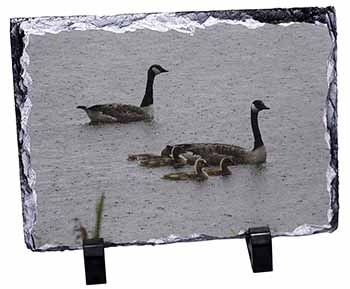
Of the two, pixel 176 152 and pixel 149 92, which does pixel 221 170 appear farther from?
pixel 149 92

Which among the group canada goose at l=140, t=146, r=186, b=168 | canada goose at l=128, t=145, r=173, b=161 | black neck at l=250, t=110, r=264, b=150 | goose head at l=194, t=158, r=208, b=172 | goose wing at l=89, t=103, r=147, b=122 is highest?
goose wing at l=89, t=103, r=147, b=122

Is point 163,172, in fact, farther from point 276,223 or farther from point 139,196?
point 276,223

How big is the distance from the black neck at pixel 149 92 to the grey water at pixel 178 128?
0.4 inches

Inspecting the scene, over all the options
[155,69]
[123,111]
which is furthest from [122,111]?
[155,69]

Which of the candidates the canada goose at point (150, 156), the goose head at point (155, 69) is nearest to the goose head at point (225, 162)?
the canada goose at point (150, 156)

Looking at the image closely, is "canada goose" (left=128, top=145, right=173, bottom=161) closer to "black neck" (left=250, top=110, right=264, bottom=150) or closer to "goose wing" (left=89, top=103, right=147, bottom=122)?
"goose wing" (left=89, top=103, right=147, bottom=122)

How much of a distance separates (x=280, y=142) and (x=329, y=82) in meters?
0.16

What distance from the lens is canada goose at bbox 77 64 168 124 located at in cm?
226

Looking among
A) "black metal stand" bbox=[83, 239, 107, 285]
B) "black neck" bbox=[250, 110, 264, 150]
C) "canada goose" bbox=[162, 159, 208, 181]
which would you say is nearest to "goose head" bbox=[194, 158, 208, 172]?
"canada goose" bbox=[162, 159, 208, 181]

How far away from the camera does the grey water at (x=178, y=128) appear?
7.37ft

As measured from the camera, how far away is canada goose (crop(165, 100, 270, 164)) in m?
2.30

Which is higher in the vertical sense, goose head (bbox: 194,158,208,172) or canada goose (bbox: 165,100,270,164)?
canada goose (bbox: 165,100,270,164)

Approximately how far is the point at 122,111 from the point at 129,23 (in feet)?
0.60

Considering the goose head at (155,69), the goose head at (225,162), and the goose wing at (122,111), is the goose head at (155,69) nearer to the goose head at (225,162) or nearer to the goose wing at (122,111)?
the goose wing at (122,111)
